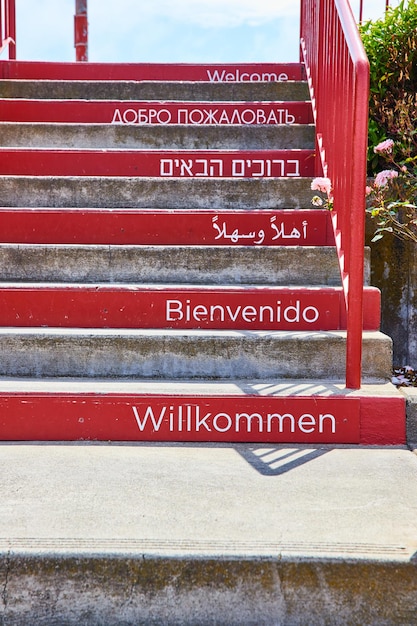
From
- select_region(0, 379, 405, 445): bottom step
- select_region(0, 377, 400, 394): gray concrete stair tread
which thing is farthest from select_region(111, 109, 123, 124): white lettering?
select_region(0, 379, 405, 445): bottom step

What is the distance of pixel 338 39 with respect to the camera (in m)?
3.02

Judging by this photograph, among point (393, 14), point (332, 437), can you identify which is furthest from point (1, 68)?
point (332, 437)

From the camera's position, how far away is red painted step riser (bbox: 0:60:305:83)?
488 cm

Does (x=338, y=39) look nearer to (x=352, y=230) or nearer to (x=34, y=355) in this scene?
(x=352, y=230)

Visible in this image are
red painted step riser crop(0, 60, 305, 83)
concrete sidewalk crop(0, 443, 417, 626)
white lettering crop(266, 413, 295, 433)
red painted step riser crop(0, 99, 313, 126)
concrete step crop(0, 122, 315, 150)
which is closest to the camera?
concrete sidewalk crop(0, 443, 417, 626)

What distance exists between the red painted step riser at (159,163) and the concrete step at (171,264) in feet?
2.59

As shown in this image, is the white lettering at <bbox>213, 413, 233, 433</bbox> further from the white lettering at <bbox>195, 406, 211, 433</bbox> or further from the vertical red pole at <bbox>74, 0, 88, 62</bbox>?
the vertical red pole at <bbox>74, 0, 88, 62</bbox>

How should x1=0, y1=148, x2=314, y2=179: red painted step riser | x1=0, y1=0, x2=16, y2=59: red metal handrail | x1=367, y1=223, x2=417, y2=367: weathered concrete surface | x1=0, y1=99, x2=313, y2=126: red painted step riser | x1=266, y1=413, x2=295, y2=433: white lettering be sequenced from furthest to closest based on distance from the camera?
1. x1=0, y1=0, x2=16, y2=59: red metal handrail
2. x1=0, y1=99, x2=313, y2=126: red painted step riser
3. x1=0, y1=148, x2=314, y2=179: red painted step riser
4. x1=367, y1=223, x2=417, y2=367: weathered concrete surface
5. x1=266, y1=413, x2=295, y2=433: white lettering

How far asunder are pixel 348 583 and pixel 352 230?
1263mm

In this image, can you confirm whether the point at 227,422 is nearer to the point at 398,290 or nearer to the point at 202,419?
the point at 202,419

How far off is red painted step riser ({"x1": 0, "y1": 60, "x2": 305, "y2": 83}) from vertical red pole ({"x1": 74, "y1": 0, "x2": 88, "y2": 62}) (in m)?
3.55

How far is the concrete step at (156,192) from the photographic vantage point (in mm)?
3562

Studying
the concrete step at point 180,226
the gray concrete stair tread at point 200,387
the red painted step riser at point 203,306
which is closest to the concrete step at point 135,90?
the concrete step at point 180,226

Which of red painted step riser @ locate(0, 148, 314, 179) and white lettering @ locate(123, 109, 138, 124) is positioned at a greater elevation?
white lettering @ locate(123, 109, 138, 124)
